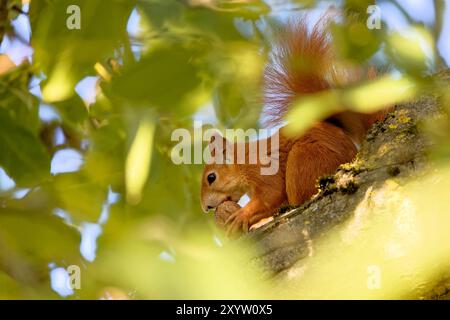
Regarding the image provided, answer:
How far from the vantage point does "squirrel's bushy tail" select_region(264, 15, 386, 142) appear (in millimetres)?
2004

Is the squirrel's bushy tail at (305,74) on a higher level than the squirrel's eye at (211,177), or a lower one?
higher

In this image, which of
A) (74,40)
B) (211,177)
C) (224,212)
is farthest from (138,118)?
(211,177)

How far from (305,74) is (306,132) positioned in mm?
189

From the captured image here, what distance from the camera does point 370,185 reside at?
1.31 m

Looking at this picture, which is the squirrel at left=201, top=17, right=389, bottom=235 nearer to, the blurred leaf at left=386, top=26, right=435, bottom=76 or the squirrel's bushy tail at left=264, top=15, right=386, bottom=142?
the squirrel's bushy tail at left=264, top=15, right=386, bottom=142

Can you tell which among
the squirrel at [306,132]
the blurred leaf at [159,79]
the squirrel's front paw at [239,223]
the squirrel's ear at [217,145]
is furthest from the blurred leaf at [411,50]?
the squirrel's ear at [217,145]

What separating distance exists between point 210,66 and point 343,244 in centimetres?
115

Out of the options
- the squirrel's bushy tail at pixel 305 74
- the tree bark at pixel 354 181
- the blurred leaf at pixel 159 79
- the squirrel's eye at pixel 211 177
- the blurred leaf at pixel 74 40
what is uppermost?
the squirrel's bushy tail at pixel 305 74

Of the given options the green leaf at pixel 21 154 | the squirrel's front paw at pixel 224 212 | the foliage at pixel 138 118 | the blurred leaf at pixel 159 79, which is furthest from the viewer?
the squirrel's front paw at pixel 224 212

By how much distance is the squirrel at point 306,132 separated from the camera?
2.03m

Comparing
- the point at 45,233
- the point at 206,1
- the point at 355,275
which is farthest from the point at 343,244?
the point at 206,1

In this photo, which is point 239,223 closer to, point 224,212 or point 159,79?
point 224,212

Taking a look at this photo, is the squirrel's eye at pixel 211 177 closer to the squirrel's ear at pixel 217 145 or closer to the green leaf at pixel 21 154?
the squirrel's ear at pixel 217 145

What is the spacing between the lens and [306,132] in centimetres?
215
